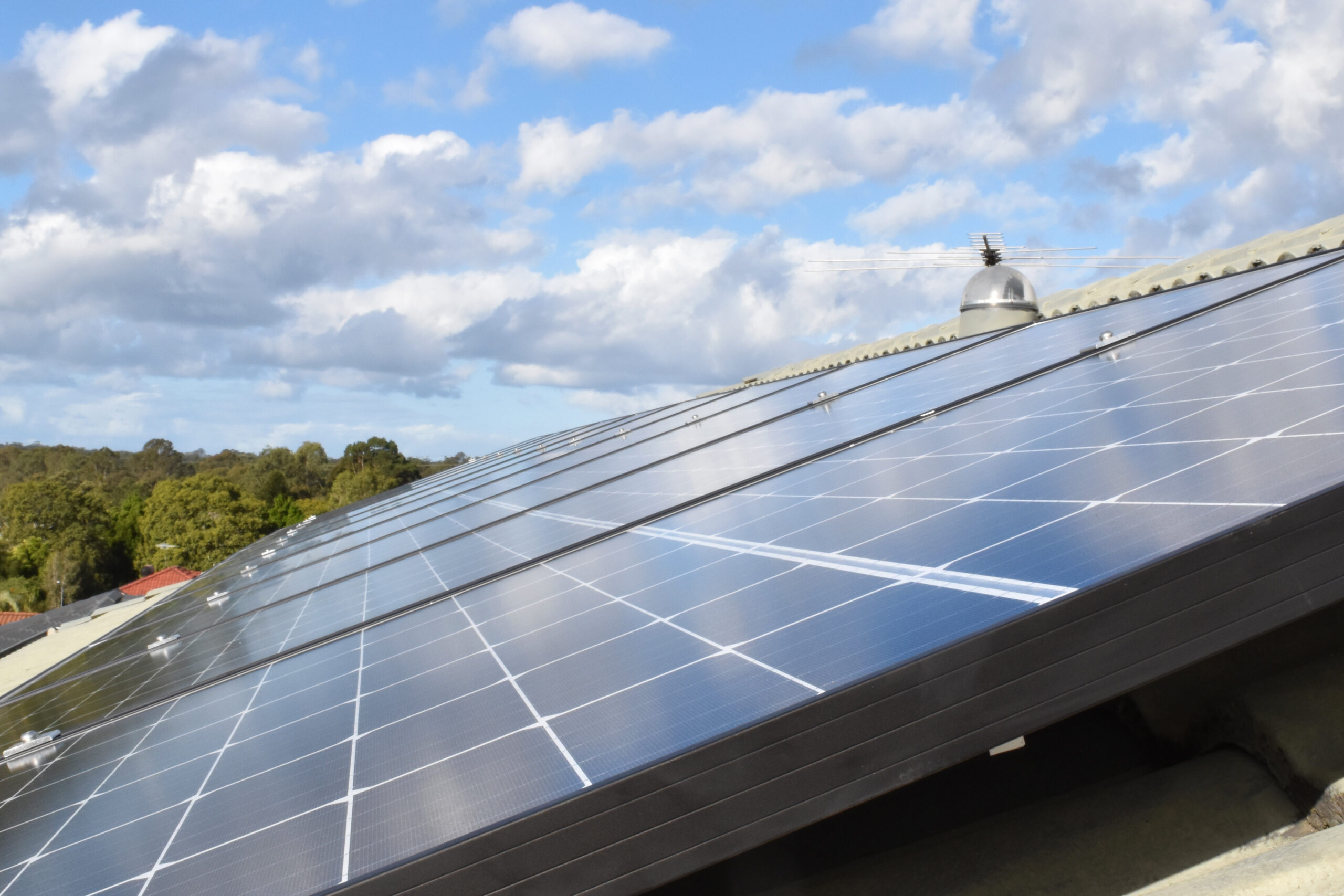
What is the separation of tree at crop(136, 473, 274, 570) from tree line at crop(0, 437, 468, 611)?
0.27 feet

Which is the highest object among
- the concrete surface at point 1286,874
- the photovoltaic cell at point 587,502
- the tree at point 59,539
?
the tree at point 59,539

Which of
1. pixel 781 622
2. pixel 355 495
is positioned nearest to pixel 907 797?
pixel 781 622

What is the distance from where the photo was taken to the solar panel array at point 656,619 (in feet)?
10.8

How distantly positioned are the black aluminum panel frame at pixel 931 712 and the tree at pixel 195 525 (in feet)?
279

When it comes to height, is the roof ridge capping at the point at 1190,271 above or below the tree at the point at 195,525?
below

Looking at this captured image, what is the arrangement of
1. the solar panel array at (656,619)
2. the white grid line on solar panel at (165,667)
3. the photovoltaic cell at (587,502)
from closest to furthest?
the solar panel array at (656,619), the white grid line on solar panel at (165,667), the photovoltaic cell at (587,502)

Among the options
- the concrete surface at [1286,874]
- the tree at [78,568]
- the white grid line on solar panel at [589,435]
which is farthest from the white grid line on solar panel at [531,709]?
the tree at [78,568]

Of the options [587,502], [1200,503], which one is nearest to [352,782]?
[1200,503]

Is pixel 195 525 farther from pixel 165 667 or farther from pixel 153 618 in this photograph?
pixel 165 667

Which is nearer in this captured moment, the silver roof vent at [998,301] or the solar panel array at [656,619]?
the solar panel array at [656,619]

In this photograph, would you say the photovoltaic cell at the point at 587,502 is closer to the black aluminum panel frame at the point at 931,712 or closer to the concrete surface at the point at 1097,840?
the concrete surface at the point at 1097,840

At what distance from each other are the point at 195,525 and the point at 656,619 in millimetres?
86743

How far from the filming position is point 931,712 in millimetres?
3072

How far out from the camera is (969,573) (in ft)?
12.1
